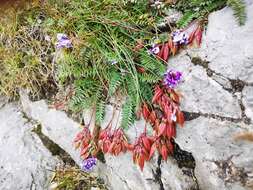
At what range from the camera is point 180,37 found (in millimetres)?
2746

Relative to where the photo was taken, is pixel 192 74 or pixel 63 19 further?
pixel 63 19

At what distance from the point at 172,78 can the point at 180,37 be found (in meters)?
0.30

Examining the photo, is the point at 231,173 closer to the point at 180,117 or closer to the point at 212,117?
the point at 212,117

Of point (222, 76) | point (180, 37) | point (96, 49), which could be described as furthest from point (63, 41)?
point (222, 76)

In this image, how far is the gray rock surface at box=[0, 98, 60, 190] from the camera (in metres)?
3.52

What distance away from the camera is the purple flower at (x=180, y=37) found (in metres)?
2.74

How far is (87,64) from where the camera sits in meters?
3.12

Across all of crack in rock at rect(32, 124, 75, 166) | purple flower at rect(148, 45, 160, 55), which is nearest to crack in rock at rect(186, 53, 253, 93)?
purple flower at rect(148, 45, 160, 55)

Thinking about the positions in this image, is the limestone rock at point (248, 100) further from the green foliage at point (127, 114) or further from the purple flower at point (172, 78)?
the green foliage at point (127, 114)

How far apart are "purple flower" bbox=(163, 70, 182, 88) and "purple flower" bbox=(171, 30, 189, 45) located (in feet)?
0.75

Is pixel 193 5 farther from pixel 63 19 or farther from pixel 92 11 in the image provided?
pixel 63 19

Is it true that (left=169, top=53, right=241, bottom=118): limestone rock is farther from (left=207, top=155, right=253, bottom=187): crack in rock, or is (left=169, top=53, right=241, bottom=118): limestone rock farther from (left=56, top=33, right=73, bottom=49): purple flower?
(left=56, top=33, right=73, bottom=49): purple flower

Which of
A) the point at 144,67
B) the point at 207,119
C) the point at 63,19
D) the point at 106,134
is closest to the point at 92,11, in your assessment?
the point at 63,19

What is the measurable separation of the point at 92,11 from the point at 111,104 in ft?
2.65
